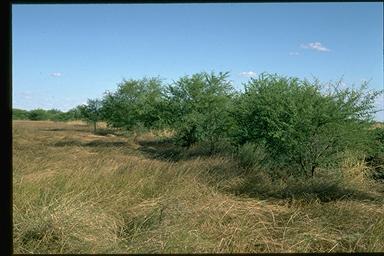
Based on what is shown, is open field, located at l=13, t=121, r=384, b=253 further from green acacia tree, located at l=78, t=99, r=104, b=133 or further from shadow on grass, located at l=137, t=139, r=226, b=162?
green acacia tree, located at l=78, t=99, r=104, b=133

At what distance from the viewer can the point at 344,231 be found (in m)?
5.13

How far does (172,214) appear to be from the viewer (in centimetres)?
517

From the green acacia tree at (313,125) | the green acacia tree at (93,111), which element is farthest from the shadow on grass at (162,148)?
the green acacia tree at (93,111)

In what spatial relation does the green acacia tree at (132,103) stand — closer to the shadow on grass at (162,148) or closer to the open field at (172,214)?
the shadow on grass at (162,148)

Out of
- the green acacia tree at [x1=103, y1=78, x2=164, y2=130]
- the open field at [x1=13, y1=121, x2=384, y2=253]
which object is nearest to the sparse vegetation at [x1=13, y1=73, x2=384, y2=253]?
the open field at [x1=13, y1=121, x2=384, y2=253]

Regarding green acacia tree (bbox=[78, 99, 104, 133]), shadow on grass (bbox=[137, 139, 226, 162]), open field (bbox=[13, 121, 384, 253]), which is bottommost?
open field (bbox=[13, 121, 384, 253])

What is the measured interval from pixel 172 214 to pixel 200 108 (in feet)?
31.3

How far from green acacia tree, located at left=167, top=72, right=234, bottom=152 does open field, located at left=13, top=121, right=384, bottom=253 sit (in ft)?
20.2

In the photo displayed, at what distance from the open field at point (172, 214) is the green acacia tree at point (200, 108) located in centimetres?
617

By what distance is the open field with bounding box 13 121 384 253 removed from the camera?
441cm

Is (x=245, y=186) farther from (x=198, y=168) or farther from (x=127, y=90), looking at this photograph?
(x=127, y=90)

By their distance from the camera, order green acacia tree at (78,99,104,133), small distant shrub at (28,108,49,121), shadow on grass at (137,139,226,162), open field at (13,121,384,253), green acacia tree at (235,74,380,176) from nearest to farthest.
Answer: open field at (13,121,384,253)
green acacia tree at (235,74,380,176)
shadow on grass at (137,139,226,162)
green acacia tree at (78,99,104,133)
small distant shrub at (28,108,49,121)

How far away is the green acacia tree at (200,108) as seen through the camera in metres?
13.8

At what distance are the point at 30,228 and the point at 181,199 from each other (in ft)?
7.04
